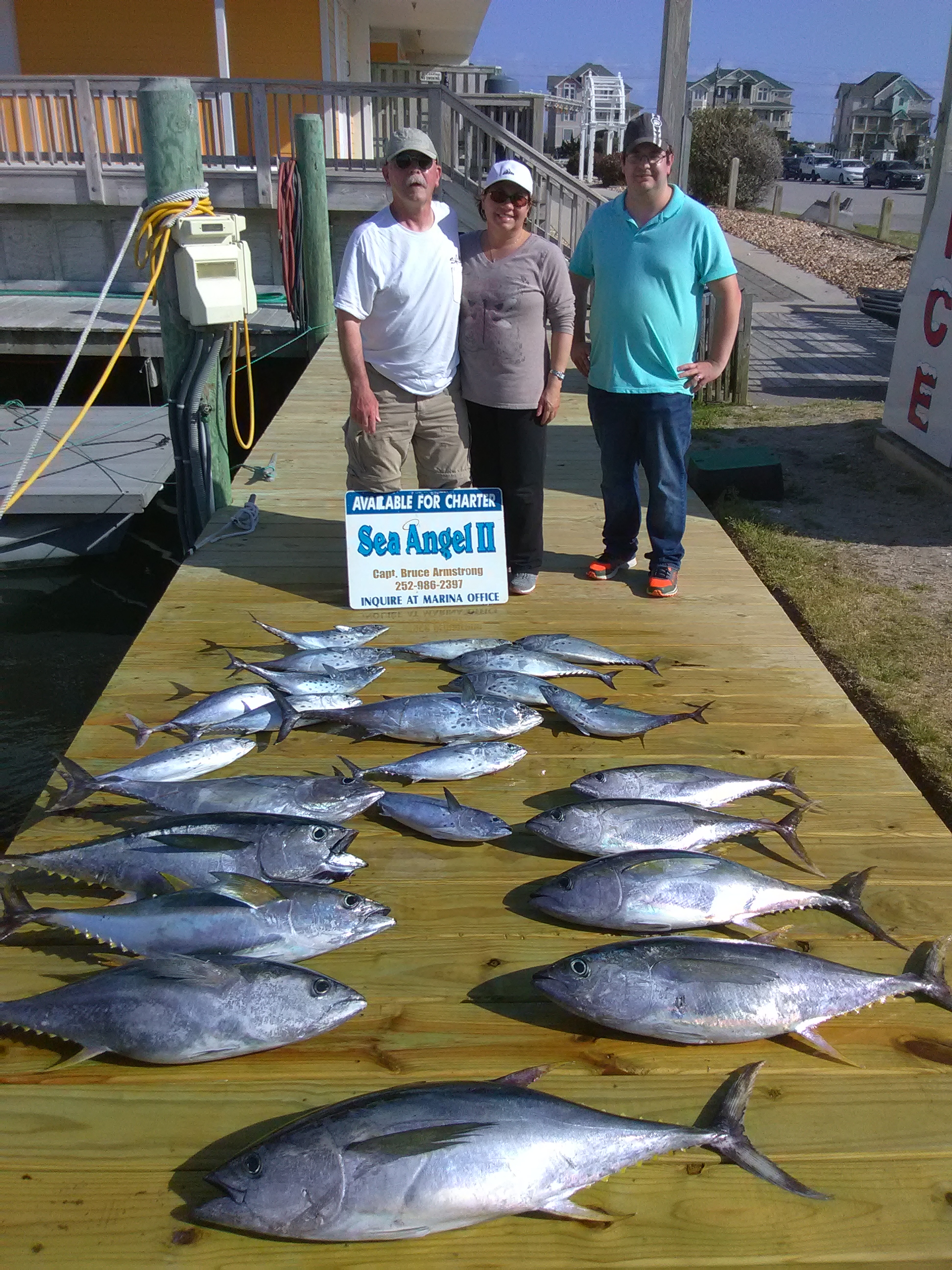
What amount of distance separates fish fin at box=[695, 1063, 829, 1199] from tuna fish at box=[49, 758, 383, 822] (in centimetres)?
118

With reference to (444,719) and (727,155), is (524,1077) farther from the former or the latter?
(727,155)

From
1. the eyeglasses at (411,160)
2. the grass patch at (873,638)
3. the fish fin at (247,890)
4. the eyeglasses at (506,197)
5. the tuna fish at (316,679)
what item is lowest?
the grass patch at (873,638)

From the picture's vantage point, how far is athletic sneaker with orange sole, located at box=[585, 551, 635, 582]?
4539mm

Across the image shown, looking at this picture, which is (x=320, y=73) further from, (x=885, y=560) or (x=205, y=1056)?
(x=205, y=1056)

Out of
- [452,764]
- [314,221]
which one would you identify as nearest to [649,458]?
[452,764]

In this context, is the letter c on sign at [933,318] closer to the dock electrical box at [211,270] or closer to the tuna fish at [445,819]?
the dock electrical box at [211,270]

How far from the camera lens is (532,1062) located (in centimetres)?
198

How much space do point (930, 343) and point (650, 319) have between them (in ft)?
14.2

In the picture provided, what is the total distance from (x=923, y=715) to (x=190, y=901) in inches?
131

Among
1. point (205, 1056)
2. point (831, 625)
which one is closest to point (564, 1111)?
point (205, 1056)

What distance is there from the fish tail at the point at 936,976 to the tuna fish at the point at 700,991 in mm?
157

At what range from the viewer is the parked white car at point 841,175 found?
57597 mm

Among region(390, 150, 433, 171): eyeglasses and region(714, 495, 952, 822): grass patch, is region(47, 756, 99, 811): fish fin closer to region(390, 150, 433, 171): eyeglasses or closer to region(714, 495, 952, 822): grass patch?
region(390, 150, 433, 171): eyeglasses

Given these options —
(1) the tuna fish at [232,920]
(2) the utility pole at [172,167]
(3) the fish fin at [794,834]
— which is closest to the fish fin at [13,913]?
(1) the tuna fish at [232,920]
